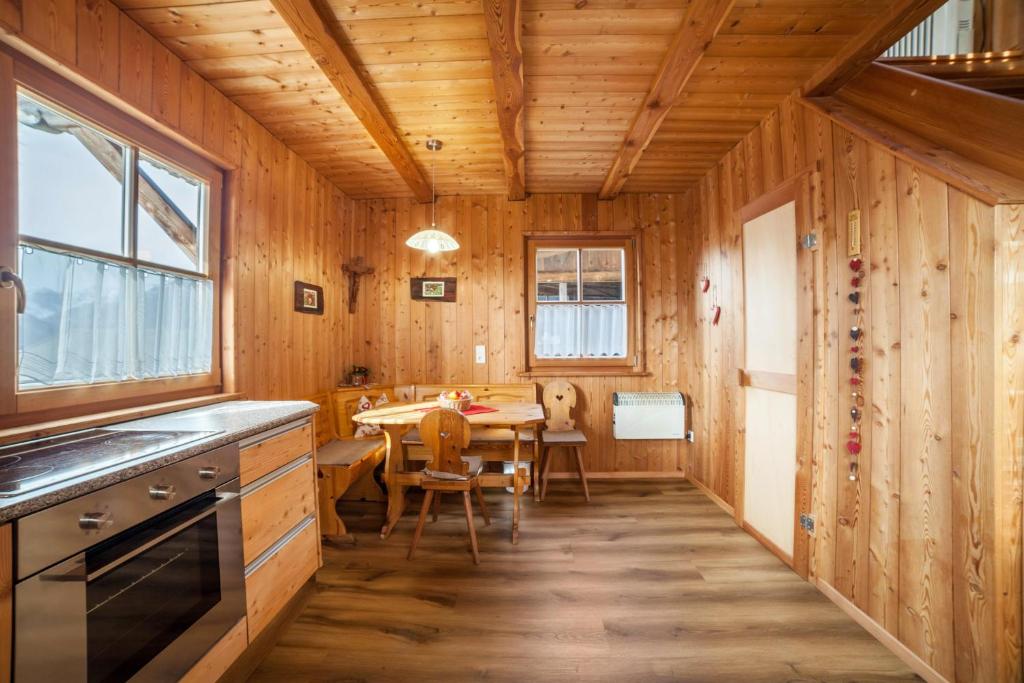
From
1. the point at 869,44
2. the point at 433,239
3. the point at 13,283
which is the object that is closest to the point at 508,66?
the point at 433,239

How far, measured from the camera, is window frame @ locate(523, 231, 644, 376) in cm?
372

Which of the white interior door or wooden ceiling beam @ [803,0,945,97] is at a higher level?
wooden ceiling beam @ [803,0,945,97]

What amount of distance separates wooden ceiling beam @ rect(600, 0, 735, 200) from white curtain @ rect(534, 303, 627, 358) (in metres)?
1.36

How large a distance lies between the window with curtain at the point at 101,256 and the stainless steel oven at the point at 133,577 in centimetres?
78

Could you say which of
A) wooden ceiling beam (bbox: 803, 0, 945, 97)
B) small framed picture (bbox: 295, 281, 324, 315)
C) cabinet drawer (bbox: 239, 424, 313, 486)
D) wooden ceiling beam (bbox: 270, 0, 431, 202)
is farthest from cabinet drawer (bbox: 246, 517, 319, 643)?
wooden ceiling beam (bbox: 803, 0, 945, 97)

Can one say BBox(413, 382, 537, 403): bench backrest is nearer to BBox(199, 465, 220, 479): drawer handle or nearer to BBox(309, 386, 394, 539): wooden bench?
BBox(309, 386, 394, 539): wooden bench

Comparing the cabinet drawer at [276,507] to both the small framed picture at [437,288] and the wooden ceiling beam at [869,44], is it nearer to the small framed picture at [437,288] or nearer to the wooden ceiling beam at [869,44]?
the small framed picture at [437,288]

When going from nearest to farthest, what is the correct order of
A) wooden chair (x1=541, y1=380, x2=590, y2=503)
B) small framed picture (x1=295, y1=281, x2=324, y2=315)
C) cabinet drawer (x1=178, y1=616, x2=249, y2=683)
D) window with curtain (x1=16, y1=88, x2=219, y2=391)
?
cabinet drawer (x1=178, y1=616, x2=249, y2=683) < window with curtain (x1=16, y1=88, x2=219, y2=391) < small framed picture (x1=295, y1=281, x2=324, y2=315) < wooden chair (x1=541, y1=380, x2=590, y2=503)

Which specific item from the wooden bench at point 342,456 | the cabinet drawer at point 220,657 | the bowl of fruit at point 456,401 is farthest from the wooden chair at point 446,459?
the cabinet drawer at point 220,657

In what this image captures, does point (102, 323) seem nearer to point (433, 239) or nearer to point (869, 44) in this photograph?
point (433, 239)

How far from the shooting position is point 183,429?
149 cm

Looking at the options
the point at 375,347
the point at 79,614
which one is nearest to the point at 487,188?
the point at 375,347

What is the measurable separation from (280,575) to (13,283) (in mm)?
1395

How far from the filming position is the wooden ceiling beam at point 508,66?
156cm
